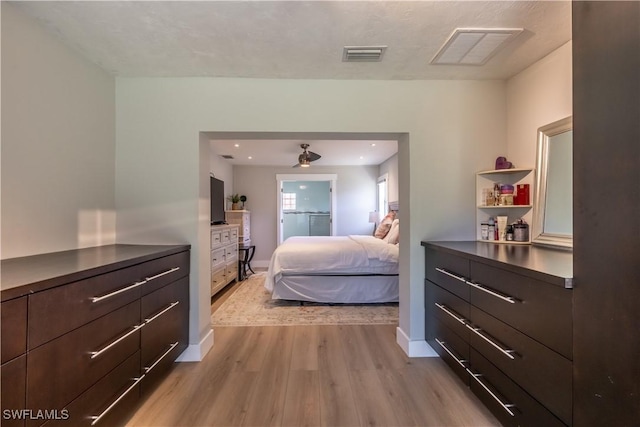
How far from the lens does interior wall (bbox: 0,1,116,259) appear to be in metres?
1.47

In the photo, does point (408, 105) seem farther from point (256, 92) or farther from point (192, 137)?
point (192, 137)

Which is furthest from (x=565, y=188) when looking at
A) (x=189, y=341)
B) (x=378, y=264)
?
(x=189, y=341)

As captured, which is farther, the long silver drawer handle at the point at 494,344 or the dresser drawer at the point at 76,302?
the long silver drawer handle at the point at 494,344

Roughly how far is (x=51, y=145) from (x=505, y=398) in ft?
9.58

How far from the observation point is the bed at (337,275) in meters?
3.51

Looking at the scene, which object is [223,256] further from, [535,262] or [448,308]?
[535,262]

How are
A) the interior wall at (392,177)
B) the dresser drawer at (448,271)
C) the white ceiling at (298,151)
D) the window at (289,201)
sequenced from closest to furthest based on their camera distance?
1. the dresser drawer at (448,271)
2. the white ceiling at (298,151)
3. the interior wall at (392,177)
4. the window at (289,201)

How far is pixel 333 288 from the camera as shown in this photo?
140 inches

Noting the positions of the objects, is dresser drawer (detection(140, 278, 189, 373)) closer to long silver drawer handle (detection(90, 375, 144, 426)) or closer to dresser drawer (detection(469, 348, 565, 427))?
long silver drawer handle (detection(90, 375, 144, 426))

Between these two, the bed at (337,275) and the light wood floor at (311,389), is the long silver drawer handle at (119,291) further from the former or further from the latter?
the bed at (337,275)

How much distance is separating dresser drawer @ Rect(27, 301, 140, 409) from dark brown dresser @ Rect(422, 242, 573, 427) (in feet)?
6.30

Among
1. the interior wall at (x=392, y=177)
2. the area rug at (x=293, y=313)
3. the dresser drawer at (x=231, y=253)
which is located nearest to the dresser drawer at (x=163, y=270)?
the area rug at (x=293, y=313)

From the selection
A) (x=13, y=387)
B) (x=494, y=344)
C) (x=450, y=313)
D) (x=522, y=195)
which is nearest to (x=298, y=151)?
(x=522, y=195)

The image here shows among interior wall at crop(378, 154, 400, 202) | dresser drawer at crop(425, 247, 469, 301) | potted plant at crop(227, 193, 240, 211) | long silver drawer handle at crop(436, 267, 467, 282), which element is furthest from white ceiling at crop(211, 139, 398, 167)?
long silver drawer handle at crop(436, 267, 467, 282)
